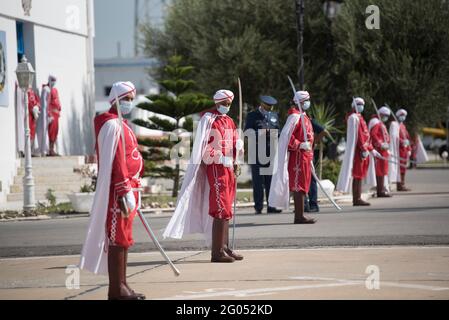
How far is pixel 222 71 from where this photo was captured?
34.2 meters

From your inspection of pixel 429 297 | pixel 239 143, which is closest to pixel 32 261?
pixel 239 143

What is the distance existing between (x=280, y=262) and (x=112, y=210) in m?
3.03

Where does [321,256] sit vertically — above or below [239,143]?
below

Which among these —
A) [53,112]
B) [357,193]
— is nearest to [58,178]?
[53,112]

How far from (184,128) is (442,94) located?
371 inches

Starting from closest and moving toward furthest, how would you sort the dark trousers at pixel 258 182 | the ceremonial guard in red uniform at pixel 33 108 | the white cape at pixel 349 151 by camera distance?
1. the dark trousers at pixel 258 182
2. the white cape at pixel 349 151
3. the ceremonial guard in red uniform at pixel 33 108

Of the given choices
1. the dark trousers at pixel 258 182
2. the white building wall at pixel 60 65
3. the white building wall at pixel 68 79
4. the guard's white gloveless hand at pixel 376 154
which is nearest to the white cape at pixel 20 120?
the white building wall at pixel 60 65

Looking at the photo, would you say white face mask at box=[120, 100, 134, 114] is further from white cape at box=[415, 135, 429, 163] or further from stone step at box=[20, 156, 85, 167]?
white cape at box=[415, 135, 429, 163]

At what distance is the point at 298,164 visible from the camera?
16531 mm

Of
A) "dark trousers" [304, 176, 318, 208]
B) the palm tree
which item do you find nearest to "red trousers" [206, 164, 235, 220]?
the palm tree

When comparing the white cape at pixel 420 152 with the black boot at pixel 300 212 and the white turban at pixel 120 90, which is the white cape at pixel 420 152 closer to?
the black boot at pixel 300 212

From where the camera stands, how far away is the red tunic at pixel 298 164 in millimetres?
16375

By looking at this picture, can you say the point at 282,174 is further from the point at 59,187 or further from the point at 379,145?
the point at 59,187
